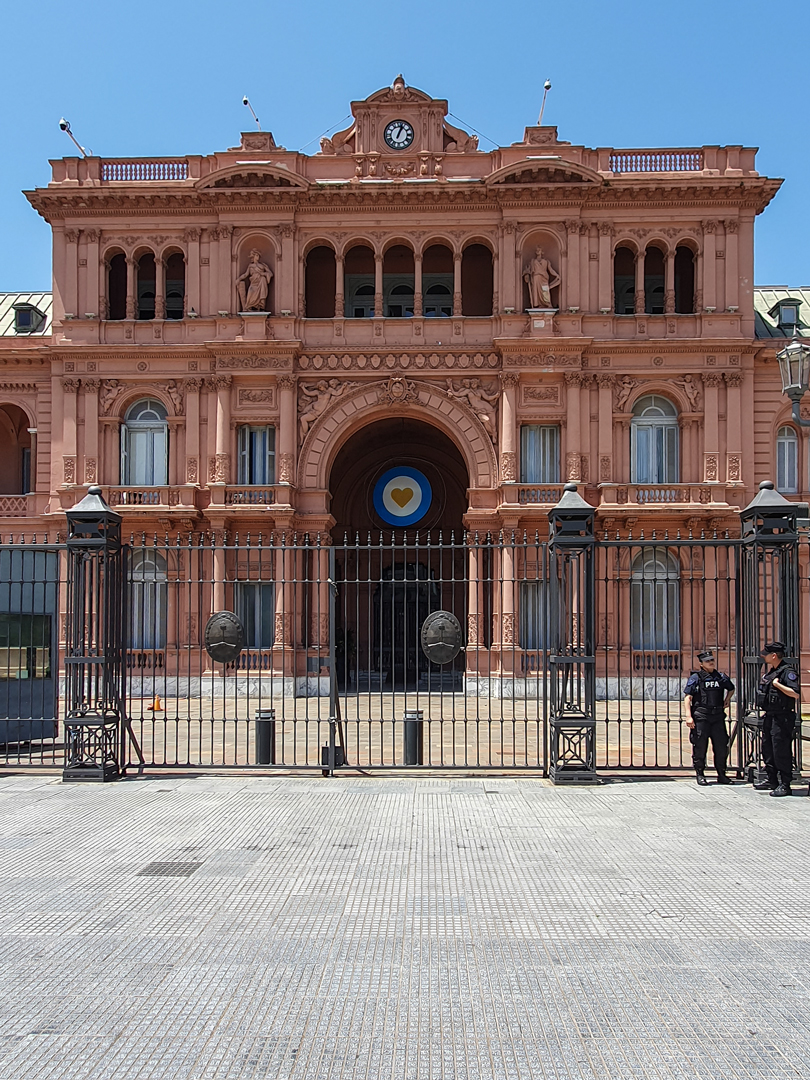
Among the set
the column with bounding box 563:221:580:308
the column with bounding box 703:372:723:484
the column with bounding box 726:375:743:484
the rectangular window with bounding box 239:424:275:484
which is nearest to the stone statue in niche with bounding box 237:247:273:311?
the rectangular window with bounding box 239:424:275:484

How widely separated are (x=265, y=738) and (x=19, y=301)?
83.8 ft

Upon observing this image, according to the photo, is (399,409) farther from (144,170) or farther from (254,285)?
(144,170)

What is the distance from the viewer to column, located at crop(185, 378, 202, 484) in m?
27.2

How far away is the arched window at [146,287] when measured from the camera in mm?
29391

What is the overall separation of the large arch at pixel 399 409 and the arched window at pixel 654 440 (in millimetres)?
4409

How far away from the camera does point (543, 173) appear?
26719mm

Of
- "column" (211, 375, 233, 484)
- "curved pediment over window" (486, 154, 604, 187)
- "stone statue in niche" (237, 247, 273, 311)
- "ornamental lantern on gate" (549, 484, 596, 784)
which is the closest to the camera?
"ornamental lantern on gate" (549, 484, 596, 784)

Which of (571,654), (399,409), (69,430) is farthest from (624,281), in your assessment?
(571,654)

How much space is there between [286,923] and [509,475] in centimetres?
2093

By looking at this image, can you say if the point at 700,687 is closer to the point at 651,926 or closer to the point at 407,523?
the point at 651,926

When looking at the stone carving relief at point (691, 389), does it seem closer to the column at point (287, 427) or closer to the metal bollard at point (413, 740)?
the column at point (287, 427)

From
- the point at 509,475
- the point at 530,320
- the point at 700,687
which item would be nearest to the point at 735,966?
the point at 700,687

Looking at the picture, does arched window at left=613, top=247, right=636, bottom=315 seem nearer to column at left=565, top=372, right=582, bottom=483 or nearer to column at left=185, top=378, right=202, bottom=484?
column at left=565, top=372, right=582, bottom=483

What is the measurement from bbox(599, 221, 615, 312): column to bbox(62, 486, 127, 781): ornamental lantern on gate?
62.0 ft
